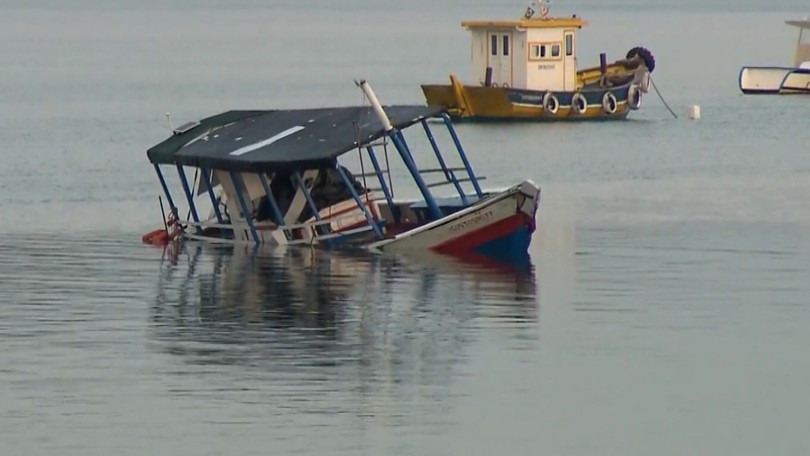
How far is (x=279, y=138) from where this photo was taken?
115ft

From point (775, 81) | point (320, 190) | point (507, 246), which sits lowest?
point (507, 246)

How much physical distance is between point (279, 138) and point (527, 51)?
2803cm

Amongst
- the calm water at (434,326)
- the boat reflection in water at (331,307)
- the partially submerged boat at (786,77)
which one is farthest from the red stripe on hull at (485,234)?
the partially submerged boat at (786,77)

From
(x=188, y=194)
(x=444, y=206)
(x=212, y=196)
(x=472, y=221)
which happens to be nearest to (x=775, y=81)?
(x=444, y=206)

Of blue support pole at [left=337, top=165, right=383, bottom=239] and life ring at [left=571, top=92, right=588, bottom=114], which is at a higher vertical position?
life ring at [left=571, top=92, right=588, bottom=114]

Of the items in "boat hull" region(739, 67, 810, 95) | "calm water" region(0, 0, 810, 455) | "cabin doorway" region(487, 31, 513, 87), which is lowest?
"calm water" region(0, 0, 810, 455)

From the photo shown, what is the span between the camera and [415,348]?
2598 cm

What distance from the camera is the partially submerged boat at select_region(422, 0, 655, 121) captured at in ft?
205

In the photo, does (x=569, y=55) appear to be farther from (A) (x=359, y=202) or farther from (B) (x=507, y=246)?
(A) (x=359, y=202)

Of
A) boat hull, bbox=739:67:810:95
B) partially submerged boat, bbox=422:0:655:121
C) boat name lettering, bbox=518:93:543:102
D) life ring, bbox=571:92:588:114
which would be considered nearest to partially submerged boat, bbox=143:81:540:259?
partially submerged boat, bbox=422:0:655:121

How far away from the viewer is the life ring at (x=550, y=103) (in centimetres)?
6328

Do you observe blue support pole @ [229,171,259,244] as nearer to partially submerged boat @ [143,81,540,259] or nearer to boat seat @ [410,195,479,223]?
partially submerged boat @ [143,81,540,259]

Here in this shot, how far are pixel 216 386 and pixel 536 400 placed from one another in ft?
11.0

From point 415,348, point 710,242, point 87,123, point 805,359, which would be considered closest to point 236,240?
point 710,242
